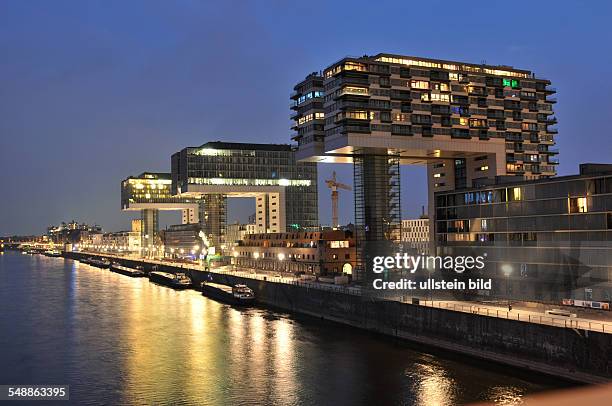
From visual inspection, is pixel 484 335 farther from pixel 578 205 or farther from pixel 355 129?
pixel 355 129

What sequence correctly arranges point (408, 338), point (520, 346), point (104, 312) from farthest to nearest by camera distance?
point (104, 312) → point (408, 338) → point (520, 346)

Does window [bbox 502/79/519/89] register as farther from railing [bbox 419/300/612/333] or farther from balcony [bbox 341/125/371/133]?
railing [bbox 419/300/612/333]

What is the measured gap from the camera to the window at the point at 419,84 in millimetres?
112438

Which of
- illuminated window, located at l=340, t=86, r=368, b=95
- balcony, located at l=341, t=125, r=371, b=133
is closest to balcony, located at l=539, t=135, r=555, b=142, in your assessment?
balcony, located at l=341, t=125, r=371, b=133

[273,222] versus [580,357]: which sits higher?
[273,222]

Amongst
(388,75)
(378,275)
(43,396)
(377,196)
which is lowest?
(43,396)

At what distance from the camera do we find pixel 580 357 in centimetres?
4538

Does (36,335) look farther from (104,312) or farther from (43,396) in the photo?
(43,396)

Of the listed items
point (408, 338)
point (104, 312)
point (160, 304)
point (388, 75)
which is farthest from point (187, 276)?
point (408, 338)

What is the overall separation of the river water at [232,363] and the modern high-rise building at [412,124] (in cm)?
3400

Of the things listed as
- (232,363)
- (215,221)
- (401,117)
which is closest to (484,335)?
(232,363)

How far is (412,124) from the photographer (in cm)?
11119

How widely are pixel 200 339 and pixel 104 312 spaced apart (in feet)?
102

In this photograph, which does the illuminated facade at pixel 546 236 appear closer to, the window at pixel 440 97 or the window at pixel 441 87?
the window at pixel 440 97
